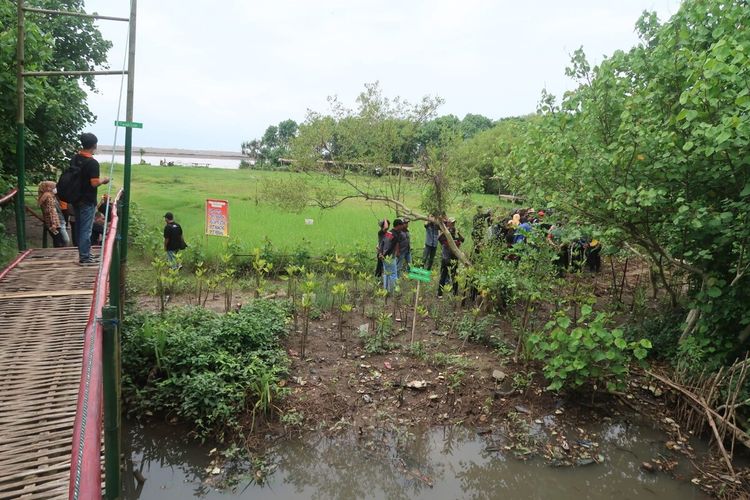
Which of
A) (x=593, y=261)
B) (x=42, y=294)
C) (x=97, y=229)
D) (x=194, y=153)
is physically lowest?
(x=42, y=294)

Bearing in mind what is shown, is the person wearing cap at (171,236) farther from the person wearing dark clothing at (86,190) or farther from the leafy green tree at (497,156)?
the leafy green tree at (497,156)

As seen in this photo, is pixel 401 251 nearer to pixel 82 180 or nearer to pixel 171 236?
pixel 171 236

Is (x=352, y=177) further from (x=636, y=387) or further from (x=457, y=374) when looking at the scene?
(x=636, y=387)

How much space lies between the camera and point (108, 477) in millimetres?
2436

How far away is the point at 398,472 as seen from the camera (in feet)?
15.3

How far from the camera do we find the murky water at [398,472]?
14.4 ft

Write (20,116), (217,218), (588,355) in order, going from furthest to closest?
(217,218) → (20,116) → (588,355)

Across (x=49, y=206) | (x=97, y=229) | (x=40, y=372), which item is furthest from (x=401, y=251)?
(x=40, y=372)

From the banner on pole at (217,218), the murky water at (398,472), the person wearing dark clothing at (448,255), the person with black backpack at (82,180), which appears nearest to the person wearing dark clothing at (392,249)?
the person wearing dark clothing at (448,255)

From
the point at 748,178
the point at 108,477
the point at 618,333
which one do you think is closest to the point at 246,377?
the point at 108,477

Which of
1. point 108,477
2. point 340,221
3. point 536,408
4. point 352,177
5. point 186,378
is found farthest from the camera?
point 340,221

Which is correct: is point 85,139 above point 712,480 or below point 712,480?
above

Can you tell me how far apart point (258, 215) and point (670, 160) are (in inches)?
441

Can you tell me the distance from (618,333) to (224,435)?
4.49 m
